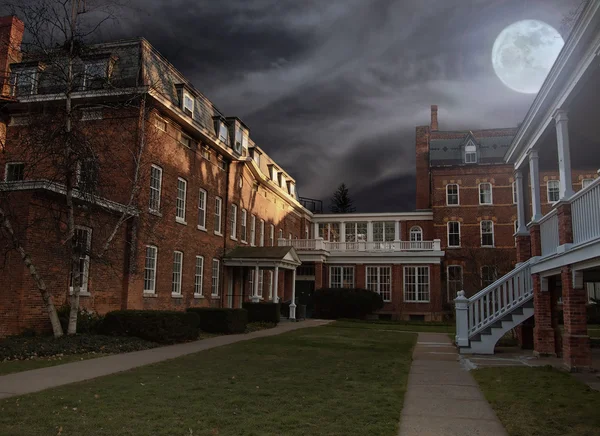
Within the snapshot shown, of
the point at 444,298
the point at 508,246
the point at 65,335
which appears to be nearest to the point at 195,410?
the point at 65,335

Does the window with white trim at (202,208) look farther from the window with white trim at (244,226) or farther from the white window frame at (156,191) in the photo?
the window with white trim at (244,226)

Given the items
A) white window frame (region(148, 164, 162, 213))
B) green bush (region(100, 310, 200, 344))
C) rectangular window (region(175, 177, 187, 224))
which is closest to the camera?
green bush (region(100, 310, 200, 344))

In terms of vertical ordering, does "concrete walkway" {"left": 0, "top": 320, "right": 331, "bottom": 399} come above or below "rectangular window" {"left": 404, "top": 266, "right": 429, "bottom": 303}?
below

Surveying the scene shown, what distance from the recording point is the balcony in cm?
3741

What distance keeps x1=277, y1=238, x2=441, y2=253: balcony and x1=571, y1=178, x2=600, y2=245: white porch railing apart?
26.8 m

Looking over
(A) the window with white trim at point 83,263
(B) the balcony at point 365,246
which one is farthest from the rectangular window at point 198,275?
(B) the balcony at point 365,246

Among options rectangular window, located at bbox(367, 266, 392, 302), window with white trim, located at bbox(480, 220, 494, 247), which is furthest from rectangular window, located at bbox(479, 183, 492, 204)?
rectangular window, located at bbox(367, 266, 392, 302)

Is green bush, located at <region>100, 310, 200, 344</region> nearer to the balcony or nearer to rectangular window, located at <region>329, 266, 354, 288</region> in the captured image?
the balcony

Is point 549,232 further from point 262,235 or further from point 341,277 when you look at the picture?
point 341,277

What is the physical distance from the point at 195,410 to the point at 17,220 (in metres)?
10.1

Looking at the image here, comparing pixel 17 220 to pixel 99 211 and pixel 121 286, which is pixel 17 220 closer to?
pixel 99 211

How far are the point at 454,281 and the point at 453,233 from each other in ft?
14.5

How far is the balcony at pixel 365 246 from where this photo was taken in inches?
1473

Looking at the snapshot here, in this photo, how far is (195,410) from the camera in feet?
21.9
